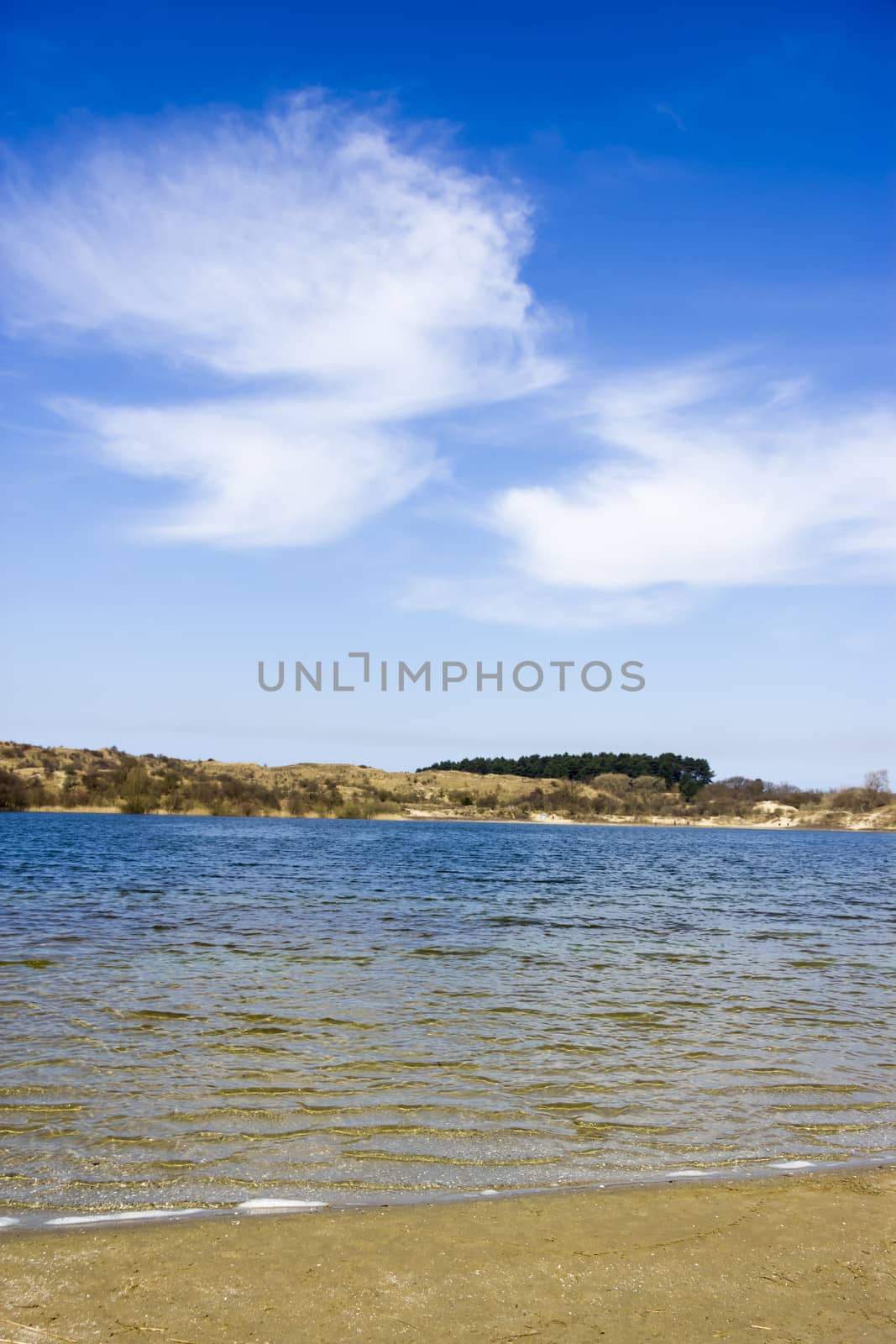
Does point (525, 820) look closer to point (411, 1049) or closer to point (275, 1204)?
point (411, 1049)

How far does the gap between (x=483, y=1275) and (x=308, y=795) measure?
165 m

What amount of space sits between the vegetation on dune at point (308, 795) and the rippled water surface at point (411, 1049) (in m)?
124

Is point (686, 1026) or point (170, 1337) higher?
point (170, 1337)

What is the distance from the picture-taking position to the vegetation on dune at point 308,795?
13962 centimetres

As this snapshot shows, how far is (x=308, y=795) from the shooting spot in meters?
167

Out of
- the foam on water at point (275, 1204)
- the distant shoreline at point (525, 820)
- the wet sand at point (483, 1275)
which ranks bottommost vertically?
the distant shoreline at point (525, 820)

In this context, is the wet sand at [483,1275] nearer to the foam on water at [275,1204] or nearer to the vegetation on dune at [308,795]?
the foam on water at [275,1204]

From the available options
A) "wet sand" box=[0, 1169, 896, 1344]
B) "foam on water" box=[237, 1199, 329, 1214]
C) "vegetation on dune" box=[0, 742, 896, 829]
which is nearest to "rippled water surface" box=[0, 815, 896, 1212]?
"foam on water" box=[237, 1199, 329, 1214]

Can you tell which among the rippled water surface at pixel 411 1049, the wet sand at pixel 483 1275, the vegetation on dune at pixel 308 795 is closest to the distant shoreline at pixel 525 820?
the vegetation on dune at pixel 308 795

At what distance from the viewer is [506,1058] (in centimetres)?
1027

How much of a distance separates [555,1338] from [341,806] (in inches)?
6455

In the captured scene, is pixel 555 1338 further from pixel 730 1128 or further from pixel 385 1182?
pixel 730 1128

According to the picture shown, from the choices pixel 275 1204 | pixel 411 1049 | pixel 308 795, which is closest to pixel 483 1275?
pixel 275 1204

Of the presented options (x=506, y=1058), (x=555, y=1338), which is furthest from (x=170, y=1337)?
(x=506, y=1058)
